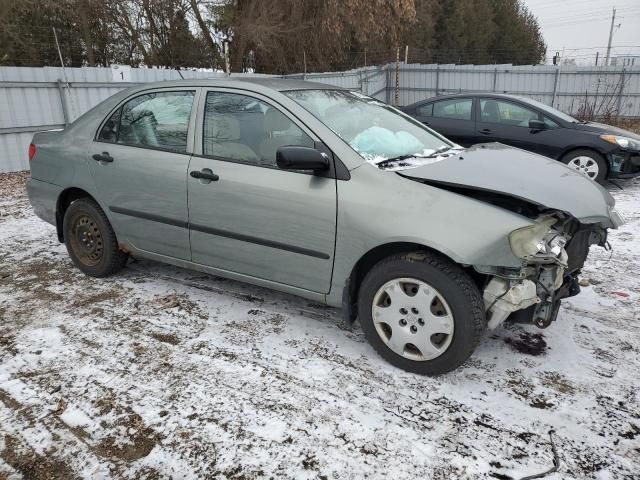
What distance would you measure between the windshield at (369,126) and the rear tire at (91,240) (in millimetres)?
1947

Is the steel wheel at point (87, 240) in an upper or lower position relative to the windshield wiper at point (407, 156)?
lower

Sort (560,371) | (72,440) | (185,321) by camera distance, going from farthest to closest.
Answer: (185,321) < (560,371) < (72,440)

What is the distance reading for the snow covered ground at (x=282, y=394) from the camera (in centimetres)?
224

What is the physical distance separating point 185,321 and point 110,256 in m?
1.08

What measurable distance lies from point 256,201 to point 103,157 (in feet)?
5.00

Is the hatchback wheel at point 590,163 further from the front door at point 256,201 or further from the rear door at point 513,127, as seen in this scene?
the front door at point 256,201

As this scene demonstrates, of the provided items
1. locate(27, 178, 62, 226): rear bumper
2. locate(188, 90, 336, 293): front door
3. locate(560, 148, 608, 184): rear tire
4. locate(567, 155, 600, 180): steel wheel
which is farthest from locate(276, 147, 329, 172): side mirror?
locate(567, 155, 600, 180): steel wheel

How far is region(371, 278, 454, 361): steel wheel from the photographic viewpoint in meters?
2.72

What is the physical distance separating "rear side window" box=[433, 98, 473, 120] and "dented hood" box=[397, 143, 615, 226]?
16.8 feet

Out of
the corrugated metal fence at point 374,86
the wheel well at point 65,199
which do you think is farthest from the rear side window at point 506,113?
the wheel well at point 65,199

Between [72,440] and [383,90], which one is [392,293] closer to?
[72,440]

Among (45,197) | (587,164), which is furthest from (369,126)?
(587,164)

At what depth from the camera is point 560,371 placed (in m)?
2.92

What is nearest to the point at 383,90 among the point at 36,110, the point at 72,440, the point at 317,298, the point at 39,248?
the point at 36,110
